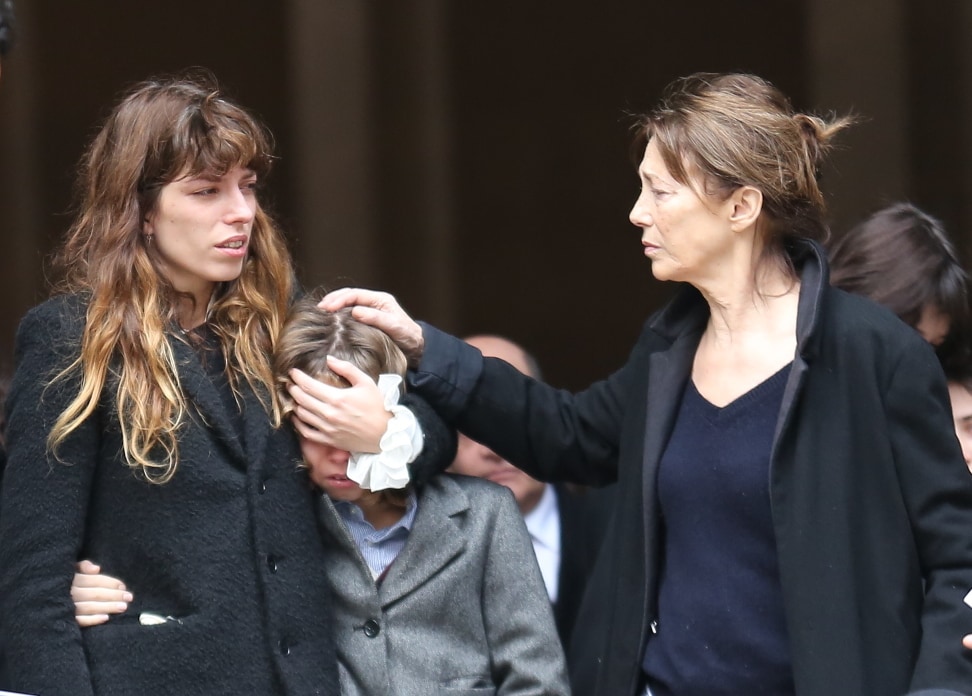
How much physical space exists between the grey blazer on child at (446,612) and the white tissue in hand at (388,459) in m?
0.10

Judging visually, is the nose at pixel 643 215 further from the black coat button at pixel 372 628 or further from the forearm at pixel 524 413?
the black coat button at pixel 372 628

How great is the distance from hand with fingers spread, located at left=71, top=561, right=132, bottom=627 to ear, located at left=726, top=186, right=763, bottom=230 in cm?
116

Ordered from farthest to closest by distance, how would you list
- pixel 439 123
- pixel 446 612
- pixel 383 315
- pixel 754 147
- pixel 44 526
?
pixel 439 123 → pixel 383 315 → pixel 446 612 → pixel 754 147 → pixel 44 526

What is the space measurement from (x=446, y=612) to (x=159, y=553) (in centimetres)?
50

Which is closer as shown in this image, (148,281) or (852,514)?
(852,514)

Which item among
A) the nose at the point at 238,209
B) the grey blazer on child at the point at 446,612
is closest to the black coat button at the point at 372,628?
the grey blazer on child at the point at 446,612

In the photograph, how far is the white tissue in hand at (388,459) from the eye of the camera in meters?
2.63

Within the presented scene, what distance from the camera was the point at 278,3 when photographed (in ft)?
22.4

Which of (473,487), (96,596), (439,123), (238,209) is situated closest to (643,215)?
(473,487)

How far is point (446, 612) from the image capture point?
2.69 metres

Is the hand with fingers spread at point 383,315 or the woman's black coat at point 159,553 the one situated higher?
the hand with fingers spread at point 383,315

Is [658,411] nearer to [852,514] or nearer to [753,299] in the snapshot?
[753,299]

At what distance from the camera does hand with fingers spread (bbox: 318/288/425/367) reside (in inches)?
109

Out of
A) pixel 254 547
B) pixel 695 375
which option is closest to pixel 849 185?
pixel 695 375
